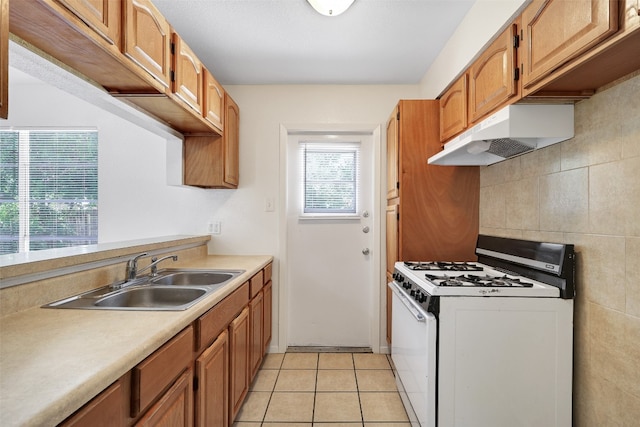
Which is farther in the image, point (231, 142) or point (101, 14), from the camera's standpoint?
point (231, 142)

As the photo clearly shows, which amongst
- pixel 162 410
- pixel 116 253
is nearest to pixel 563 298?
pixel 162 410

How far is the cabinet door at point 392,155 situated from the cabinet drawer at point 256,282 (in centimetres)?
119

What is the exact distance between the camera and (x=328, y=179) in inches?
122

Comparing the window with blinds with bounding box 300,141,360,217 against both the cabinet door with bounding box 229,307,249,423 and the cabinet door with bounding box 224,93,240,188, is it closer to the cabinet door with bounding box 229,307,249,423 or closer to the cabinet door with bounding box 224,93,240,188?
the cabinet door with bounding box 224,93,240,188

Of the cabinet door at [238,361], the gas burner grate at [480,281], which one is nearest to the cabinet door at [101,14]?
the cabinet door at [238,361]

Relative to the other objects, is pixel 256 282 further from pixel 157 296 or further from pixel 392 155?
pixel 392 155

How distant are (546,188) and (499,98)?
20.5 inches

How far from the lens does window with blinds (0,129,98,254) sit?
10.5 feet

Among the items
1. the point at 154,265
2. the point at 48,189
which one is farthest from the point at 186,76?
the point at 48,189

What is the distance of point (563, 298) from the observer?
1483mm

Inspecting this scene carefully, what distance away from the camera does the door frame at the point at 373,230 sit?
2.94 m

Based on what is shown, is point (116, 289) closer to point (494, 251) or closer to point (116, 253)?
point (116, 253)

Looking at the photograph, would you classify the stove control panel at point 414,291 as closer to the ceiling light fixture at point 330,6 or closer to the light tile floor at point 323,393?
the light tile floor at point 323,393

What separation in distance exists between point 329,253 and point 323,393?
3.89 feet
